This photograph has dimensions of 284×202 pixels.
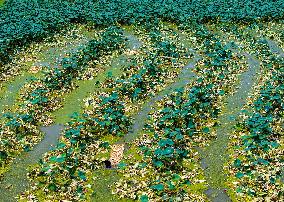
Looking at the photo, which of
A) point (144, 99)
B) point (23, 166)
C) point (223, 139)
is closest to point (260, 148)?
point (223, 139)

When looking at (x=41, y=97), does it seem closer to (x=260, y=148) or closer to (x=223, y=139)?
(x=223, y=139)

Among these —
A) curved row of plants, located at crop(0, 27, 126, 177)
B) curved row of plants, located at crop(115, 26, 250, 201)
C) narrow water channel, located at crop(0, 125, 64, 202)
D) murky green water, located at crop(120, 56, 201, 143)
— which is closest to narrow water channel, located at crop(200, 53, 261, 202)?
curved row of plants, located at crop(115, 26, 250, 201)

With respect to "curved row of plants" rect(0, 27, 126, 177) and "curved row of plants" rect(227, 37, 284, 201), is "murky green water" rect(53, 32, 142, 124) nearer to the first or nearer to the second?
"curved row of plants" rect(0, 27, 126, 177)

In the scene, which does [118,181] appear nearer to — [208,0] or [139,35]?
[139,35]

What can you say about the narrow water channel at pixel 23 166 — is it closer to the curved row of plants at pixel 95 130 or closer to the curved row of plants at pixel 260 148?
the curved row of plants at pixel 95 130

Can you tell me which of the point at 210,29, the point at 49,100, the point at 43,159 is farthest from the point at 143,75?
the point at 210,29

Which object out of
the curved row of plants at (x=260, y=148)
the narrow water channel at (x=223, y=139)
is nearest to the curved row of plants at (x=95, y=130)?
the narrow water channel at (x=223, y=139)

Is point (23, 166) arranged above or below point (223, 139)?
above
